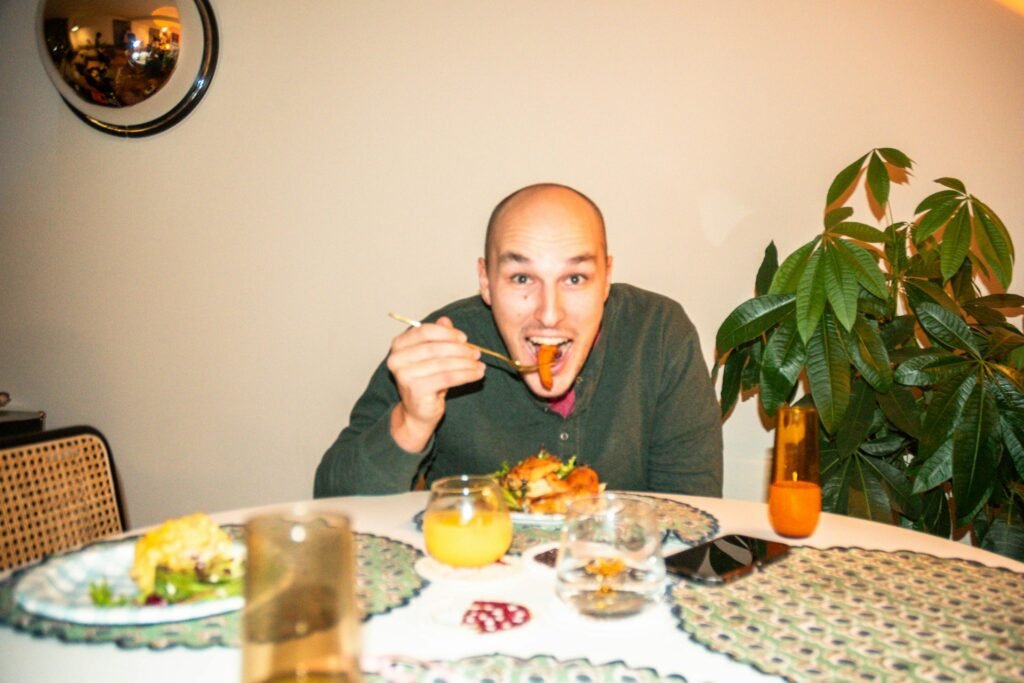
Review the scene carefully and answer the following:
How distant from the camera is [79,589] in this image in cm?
96

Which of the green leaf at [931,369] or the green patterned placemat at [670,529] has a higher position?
the green leaf at [931,369]

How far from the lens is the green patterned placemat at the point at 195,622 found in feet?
2.75

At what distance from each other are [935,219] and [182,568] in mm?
2095

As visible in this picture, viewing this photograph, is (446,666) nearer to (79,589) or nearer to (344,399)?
(79,589)

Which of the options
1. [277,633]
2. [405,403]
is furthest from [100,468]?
[277,633]

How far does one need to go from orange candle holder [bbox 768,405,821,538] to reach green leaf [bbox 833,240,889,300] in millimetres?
920

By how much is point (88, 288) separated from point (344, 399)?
107cm

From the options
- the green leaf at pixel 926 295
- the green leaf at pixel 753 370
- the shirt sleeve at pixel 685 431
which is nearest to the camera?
the shirt sleeve at pixel 685 431

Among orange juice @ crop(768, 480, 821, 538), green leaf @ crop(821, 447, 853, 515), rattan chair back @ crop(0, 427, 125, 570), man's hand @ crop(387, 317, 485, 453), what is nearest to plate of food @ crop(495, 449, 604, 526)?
man's hand @ crop(387, 317, 485, 453)

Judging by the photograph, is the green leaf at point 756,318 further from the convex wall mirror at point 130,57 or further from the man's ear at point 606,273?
the convex wall mirror at point 130,57

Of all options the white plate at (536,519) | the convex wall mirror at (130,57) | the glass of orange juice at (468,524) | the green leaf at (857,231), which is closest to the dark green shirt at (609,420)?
the white plate at (536,519)

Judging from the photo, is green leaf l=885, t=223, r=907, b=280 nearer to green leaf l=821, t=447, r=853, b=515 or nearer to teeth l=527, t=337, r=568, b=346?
green leaf l=821, t=447, r=853, b=515

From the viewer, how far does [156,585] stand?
0.91 m

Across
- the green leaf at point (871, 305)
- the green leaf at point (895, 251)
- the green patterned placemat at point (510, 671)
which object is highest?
the green leaf at point (895, 251)
